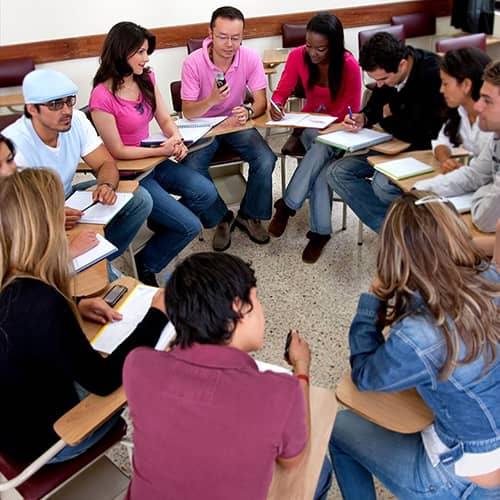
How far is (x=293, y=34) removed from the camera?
15.8 ft

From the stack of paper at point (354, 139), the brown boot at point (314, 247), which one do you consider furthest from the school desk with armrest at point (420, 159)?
the brown boot at point (314, 247)

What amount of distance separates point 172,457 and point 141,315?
0.71 m

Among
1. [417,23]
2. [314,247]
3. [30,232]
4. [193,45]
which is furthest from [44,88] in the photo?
[417,23]

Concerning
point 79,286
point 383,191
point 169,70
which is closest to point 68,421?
point 79,286

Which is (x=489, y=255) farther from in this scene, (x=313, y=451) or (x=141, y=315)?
(x=141, y=315)

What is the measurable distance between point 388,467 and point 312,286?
1.61m

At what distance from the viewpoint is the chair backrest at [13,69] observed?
14.1ft

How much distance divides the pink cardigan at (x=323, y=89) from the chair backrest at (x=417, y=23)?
94.8 inches

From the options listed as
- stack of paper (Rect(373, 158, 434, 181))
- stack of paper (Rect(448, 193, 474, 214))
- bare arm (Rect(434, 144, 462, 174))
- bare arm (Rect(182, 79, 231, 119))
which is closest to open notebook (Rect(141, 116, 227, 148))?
bare arm (Rect(182, 79, 231, 119))

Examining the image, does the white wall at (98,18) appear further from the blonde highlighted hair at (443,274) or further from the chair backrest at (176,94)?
the blonde highlighted hair at (443,274)

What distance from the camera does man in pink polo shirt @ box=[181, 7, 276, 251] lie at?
310 centimetres

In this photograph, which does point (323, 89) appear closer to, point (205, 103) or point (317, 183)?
point (317, 183)

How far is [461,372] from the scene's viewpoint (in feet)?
3.80

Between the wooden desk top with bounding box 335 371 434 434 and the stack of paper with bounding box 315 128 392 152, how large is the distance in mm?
1555
